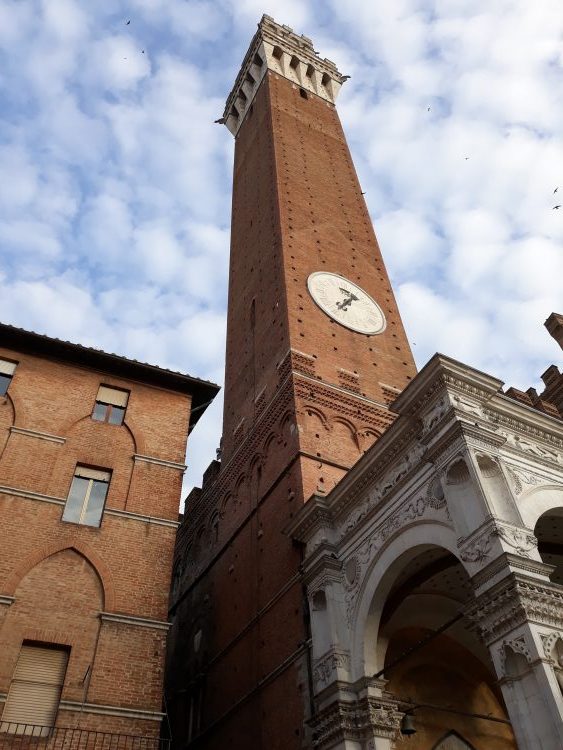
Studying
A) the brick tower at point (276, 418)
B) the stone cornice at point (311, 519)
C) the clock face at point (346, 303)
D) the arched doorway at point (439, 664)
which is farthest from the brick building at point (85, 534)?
the clock face at point (346, 303)

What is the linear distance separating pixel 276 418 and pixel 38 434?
6296 millimetres

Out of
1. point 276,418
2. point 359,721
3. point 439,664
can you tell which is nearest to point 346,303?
point 276,418

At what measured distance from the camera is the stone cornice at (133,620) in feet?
37.4

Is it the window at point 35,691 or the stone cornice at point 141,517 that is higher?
the stone cornice at point 141,517

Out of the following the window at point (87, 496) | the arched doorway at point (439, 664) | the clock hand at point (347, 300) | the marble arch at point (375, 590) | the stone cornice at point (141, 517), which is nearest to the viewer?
the marble arch at point (375, 590)

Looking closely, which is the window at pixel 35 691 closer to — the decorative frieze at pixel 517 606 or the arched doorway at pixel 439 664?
the arched doorway at pixel 439 664

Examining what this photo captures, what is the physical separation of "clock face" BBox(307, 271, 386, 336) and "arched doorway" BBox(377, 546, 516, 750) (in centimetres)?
976

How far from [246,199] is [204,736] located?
69.6 feet

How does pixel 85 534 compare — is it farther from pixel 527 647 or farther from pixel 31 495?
pixel 527 647

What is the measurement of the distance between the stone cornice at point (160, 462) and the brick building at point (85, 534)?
2 centimetres

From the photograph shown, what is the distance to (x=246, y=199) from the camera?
29.6 metres

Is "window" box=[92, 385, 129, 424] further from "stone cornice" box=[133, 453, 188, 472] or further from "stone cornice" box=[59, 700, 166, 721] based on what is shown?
"stone cornice" box=[59, 700, 166, 721]

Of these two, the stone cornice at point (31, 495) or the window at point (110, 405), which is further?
the window at point (110, 405)

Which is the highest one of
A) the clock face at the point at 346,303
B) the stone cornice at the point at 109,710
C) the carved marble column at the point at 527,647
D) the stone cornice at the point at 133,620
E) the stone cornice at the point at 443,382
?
the clock face at the point at 346,303
